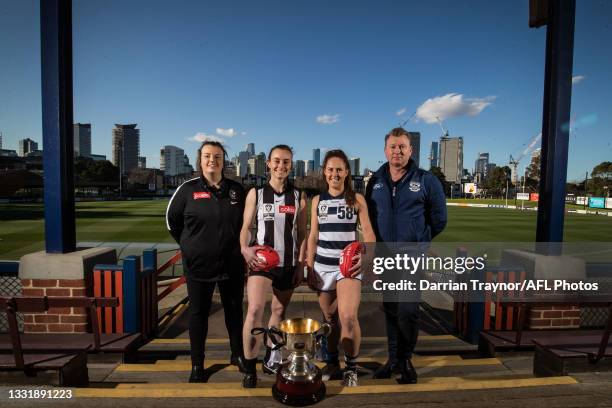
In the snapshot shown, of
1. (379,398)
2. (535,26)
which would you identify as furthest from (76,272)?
(535,26)

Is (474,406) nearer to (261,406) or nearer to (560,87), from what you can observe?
(261,406)

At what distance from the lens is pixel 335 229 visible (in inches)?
111

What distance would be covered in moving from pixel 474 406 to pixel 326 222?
1.61 meters

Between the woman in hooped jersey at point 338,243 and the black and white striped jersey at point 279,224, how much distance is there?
0.18 m

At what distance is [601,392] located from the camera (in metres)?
2.28

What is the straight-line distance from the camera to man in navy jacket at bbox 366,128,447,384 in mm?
2895

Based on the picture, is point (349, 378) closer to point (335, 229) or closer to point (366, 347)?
point (366, 347)

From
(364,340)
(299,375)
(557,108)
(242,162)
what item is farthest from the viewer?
(242,162)

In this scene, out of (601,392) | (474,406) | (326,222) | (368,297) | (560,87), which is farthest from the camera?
(368,297)

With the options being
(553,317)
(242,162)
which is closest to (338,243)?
(553,317)

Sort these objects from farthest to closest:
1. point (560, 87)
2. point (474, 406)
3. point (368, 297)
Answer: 1. point (368, 297)
2. point (560, 87)
3. point (474, 406)

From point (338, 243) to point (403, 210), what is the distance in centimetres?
64

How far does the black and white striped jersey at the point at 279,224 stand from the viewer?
2.93 m

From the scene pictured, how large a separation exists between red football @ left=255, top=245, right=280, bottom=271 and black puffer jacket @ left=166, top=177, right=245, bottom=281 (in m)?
0.35
